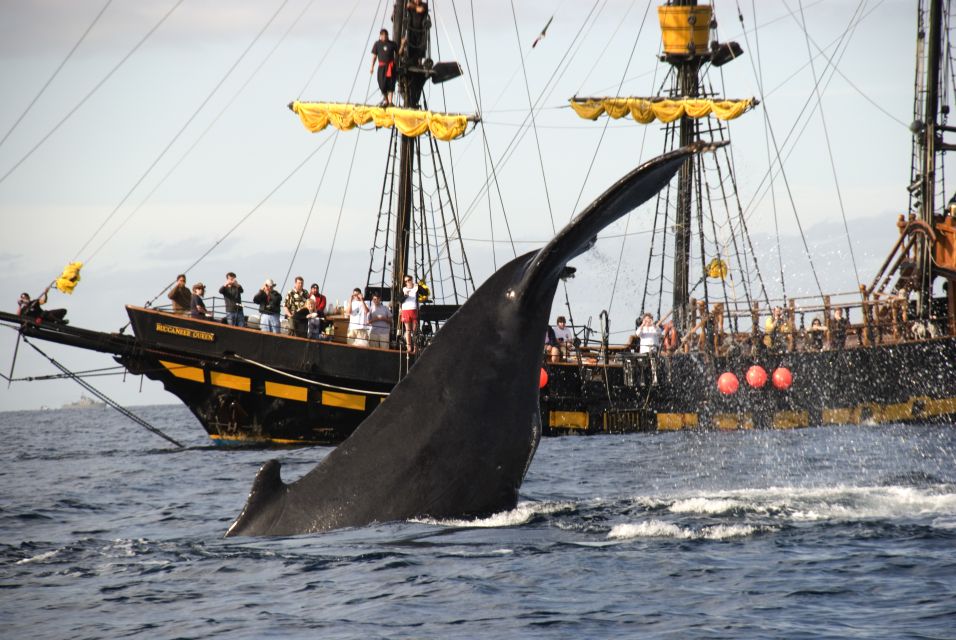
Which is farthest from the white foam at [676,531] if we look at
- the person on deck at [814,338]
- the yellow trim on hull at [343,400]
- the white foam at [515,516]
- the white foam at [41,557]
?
the person on deck at [814,338]

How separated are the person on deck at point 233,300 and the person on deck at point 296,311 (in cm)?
112

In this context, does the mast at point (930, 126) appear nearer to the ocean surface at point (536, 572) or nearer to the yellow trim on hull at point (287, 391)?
the yellow trim on hull at point (287, 391)

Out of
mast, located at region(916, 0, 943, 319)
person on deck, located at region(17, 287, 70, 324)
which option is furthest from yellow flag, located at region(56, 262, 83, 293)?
mast, located at region(916, 0, 943, 319)

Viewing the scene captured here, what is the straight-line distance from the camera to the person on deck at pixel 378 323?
2861cm

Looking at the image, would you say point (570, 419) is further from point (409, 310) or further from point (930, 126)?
point (930, 126)

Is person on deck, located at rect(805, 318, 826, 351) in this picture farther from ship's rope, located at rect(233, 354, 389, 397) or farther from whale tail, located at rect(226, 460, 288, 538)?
whale tail, located at rect(226, 460, 288, 538)

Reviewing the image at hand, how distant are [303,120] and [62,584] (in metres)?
26.5

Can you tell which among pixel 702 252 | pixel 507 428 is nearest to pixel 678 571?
pixel 507 428

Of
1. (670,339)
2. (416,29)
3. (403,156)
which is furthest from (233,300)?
(670,339)

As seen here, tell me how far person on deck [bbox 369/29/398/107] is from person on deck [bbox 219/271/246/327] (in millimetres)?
7854

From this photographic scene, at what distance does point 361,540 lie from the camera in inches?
320

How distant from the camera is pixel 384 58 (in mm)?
32062

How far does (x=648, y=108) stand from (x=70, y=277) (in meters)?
19.7

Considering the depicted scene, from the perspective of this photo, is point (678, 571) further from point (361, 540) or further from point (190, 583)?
point (190, 583)
